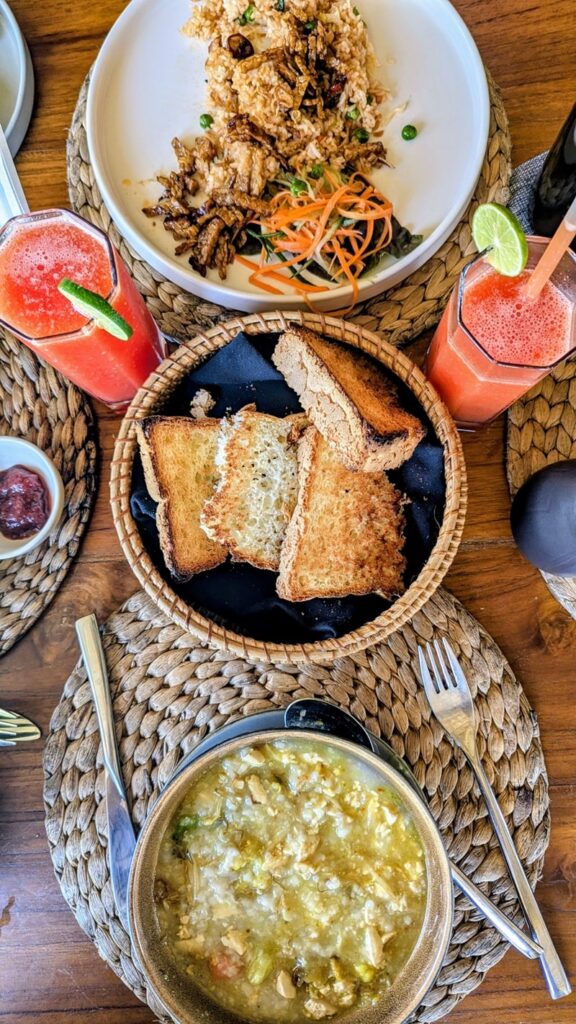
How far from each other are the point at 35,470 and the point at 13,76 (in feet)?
3.24

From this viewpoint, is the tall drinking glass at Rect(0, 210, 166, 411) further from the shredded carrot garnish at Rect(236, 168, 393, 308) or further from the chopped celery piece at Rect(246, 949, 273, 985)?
the chopped celery piece at Rect(246, 949, 273, 985)

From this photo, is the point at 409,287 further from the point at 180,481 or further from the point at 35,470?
the point at 35,470

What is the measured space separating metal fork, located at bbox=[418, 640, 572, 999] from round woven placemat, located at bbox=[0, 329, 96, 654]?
0.87m

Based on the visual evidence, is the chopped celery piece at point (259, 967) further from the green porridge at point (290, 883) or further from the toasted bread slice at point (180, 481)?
the toasted bread slice at point (180, 481)

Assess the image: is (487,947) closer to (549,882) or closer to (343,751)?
(549,882)

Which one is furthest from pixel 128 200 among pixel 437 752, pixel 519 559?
pixel 437 752

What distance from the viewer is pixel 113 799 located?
6.06ft

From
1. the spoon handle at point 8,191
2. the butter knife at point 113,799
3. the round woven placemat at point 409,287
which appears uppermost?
the spoon handle at point 8,191

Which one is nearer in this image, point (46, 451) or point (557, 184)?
point (557, 184)

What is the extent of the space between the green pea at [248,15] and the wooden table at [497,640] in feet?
1.57

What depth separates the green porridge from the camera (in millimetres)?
1636

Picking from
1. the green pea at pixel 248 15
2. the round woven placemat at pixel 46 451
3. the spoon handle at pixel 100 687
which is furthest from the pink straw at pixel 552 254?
the spoon handle at pixel 100 687

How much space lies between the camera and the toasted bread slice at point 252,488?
1.83 metres

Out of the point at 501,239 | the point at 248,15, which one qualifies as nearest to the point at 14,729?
the point at 501,239
